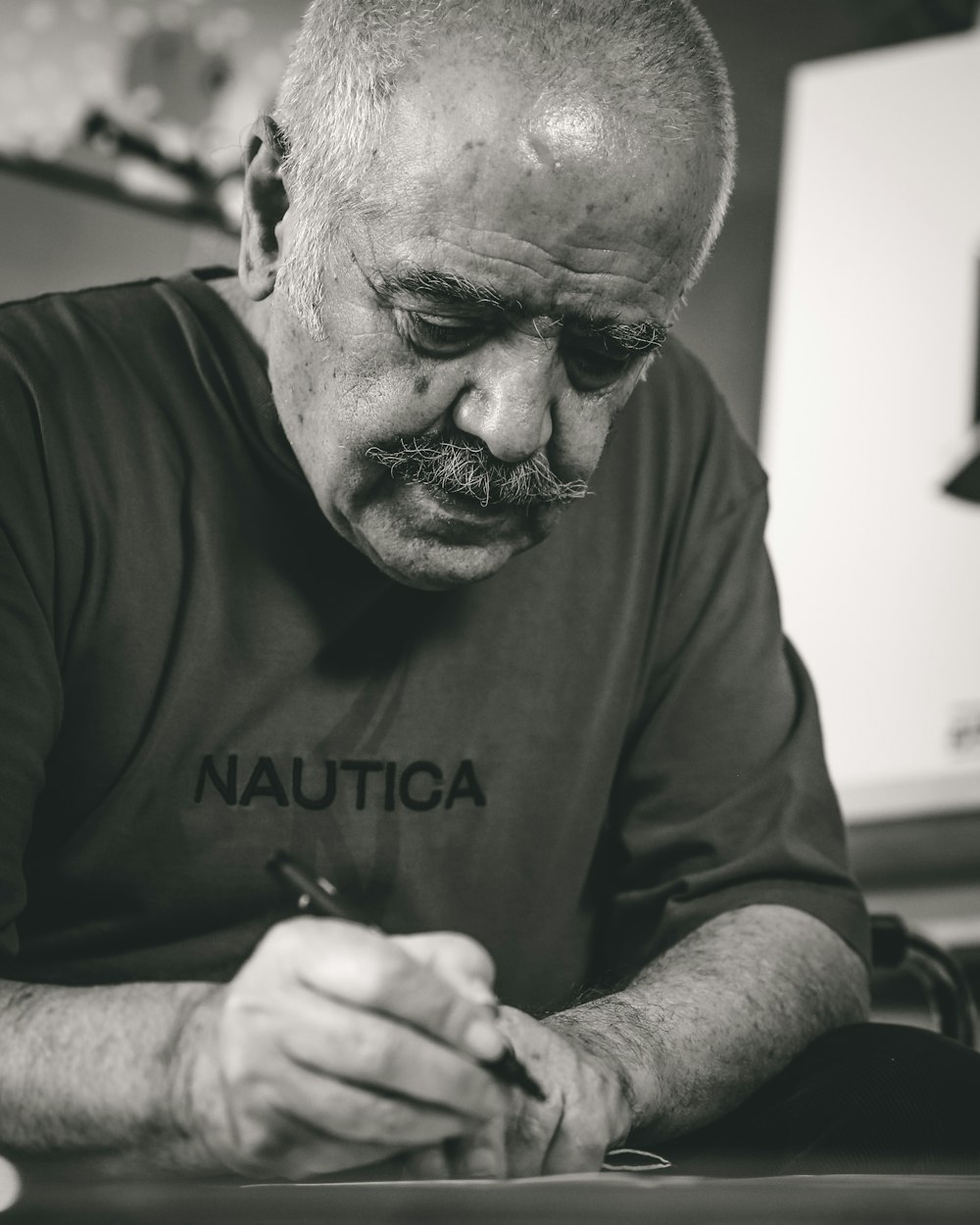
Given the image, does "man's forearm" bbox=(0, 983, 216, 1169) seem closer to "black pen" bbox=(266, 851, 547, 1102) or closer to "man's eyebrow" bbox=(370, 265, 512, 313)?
"black pen" bbox=(266, 851, 547, 1102)

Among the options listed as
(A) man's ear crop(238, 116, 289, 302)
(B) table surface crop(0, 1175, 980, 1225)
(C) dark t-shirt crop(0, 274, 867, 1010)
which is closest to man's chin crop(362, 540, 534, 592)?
(C) dark t-shirt crop(0, 274, 867, 1010)

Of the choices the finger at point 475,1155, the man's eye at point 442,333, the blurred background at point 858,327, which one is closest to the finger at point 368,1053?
the finger at point 475,1155

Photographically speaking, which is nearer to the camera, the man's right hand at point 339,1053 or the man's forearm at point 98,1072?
the man's right hand at point 339,1053

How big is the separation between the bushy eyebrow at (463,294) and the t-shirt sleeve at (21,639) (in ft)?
0.98

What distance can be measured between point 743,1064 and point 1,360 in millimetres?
784

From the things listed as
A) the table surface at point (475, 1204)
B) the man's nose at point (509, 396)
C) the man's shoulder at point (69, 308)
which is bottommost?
the table surface at point (475, 1204)

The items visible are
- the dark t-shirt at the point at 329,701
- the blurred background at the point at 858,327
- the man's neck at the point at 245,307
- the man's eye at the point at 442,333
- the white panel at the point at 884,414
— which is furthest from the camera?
the white panel at the point at 884,414

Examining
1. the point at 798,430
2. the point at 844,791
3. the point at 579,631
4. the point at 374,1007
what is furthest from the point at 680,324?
the point at 374,1007

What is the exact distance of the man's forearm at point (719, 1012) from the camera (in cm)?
104

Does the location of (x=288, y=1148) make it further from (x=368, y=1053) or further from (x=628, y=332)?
(x=628, y=332)

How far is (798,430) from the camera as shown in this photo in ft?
8.59

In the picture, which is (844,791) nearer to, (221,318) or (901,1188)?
(221,318)

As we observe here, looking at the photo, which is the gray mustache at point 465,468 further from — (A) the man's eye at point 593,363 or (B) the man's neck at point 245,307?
(B) the man's neck at point 245,307

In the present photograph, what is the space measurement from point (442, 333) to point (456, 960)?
1.51 ft
